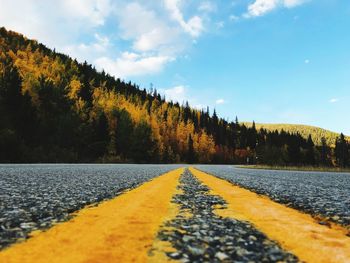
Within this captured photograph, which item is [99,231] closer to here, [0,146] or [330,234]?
[330,234]

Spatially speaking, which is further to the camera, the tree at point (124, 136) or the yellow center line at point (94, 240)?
the tree at point (124, 136)

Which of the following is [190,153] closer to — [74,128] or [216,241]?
[74,128]

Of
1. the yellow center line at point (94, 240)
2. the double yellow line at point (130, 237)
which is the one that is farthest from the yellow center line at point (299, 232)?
the yellow center line at point (94, 240)

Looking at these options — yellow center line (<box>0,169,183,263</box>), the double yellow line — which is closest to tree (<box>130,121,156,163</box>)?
the double yellow line

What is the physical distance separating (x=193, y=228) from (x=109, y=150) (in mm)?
65025

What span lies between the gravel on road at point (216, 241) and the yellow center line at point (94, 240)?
0.21m

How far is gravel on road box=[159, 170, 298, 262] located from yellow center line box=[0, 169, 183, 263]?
0.67 feet

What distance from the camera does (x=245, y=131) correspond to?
559ft

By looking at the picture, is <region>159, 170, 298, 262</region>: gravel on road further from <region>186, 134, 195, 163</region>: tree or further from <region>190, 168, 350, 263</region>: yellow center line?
<region>186, 134, 195, 163</region>: tree

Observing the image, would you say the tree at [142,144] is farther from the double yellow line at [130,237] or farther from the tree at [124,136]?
the double yellow line at [130,237]

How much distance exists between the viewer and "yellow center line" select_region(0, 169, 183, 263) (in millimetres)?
2041

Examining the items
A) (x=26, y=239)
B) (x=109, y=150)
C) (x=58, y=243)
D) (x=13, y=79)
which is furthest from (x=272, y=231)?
(x=109, y=150)

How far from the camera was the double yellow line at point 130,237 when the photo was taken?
2094 millimetres

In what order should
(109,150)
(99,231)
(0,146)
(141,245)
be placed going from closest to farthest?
(141,245), (99,231), (0,146), (109,150)
